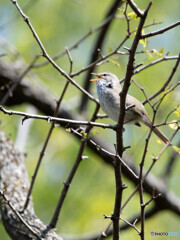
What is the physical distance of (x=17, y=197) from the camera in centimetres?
405

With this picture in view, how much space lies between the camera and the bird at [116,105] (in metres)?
4.04

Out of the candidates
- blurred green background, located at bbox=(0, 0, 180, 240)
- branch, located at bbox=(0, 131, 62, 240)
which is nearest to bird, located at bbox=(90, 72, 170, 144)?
branch, located at bbox=(0, 131, 62, 240)

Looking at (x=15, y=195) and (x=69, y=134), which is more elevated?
(x=69, y=134)

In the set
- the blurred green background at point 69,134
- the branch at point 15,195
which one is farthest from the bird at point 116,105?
the blurred green background at point 69,134

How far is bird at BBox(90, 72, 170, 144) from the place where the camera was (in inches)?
Answer: 159

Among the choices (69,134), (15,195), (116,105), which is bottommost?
(15,195)

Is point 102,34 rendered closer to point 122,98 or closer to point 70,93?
point 70,93

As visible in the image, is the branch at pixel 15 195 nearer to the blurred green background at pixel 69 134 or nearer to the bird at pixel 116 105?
the bird at pixel 116 105

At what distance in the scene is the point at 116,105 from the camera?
13.3 feet

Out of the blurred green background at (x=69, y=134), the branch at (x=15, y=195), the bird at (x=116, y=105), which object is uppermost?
the blurred green background at (x=69, y=134)

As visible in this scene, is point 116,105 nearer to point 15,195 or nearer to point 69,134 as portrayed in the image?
point 15,195

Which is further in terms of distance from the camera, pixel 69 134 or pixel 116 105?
pixel 69 134

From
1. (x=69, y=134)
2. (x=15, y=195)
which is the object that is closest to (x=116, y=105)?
(x=15, y=195)

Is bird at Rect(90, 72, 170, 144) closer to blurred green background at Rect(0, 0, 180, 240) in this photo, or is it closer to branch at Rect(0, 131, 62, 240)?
branch at Rect(0, 131, 62, 240)
